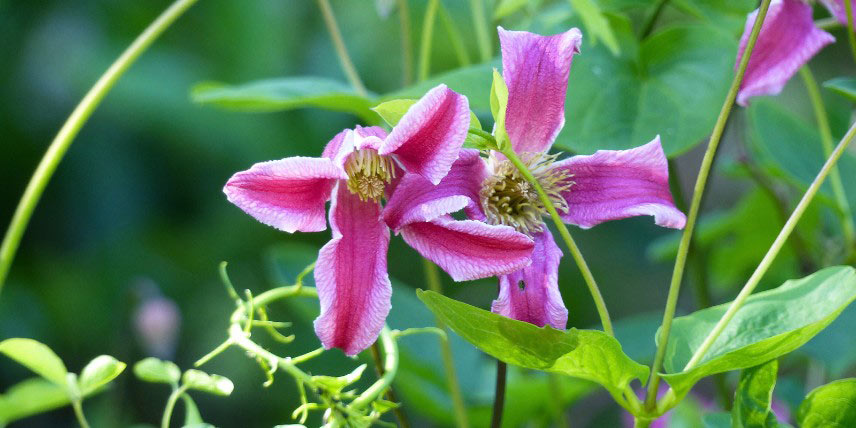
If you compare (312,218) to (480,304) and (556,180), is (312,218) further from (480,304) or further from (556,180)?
(480,304)

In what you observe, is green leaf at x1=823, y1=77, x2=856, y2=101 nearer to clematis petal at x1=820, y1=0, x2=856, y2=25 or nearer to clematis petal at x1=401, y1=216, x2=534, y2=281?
clematis petal at x1=820, y1=0, x2=856, y2=25

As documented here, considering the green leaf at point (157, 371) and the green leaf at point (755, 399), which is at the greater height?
the green leaf at point (157, 371)

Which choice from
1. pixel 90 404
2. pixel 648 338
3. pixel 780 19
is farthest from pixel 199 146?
pixel 780 19

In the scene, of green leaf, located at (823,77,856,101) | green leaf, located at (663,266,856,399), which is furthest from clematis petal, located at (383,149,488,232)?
green leaf, located at (823,77,856,101)

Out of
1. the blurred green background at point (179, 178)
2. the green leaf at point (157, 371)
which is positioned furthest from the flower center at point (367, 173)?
the blurred green background at point (179, 178)

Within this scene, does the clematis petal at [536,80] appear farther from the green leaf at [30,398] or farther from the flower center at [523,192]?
the green leaf at [30,398]

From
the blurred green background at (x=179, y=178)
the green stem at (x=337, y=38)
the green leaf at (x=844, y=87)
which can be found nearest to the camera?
the green leaf at (x=844, y=87)
